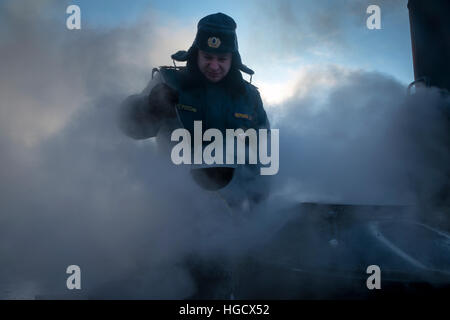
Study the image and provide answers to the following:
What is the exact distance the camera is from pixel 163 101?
9.97ft

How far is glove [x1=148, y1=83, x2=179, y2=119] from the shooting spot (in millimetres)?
2973

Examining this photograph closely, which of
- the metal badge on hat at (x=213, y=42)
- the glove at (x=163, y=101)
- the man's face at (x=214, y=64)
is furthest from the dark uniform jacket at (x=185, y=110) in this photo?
the metal badge on hat at (x=213, y=42)

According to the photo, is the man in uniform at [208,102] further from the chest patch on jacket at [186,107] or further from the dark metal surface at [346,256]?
the dark metal surface at [346,256]

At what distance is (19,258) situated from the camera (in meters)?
3.45

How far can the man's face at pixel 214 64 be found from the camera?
3.34m

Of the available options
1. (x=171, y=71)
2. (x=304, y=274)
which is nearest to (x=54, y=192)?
(x=171, y=71)

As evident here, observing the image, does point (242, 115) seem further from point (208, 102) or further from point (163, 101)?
point (163, 101)

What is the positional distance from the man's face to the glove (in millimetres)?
559

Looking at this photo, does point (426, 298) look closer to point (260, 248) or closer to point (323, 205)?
point (323, 205)

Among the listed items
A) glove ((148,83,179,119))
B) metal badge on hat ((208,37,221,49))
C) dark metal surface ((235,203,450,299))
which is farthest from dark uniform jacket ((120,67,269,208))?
dark metal surface ((235,203,450,299))

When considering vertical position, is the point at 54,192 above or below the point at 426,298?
above

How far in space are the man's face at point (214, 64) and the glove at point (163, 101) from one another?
22.0 inches

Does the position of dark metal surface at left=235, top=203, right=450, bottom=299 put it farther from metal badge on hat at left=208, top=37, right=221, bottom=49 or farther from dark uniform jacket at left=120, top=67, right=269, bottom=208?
metal badge on hat at left=208, top=37, right=221, bottom=49
